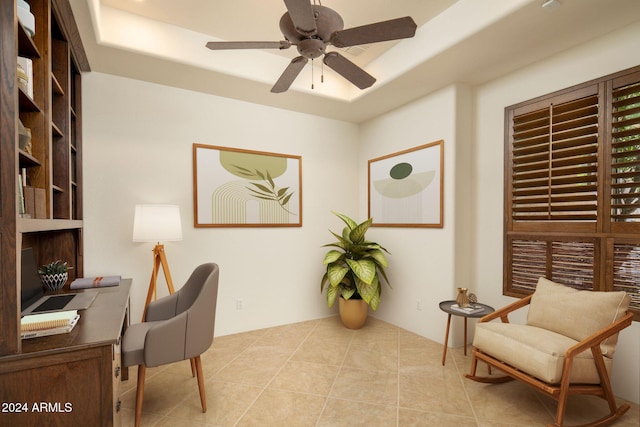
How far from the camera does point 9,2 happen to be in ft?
4.07

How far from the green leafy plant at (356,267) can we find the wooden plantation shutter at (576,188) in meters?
1.27

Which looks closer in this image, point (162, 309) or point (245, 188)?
point (162, 309)

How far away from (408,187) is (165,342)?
9.28ft

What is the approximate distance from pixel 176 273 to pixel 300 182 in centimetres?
174

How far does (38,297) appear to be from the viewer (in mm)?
2162

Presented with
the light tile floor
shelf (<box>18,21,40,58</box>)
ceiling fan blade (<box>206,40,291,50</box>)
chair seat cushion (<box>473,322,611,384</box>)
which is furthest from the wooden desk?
chair seat cushion (<box>473,322,611,384</box>)

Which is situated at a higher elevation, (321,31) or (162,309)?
(321,31)

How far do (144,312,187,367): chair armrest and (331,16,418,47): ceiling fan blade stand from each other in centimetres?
190

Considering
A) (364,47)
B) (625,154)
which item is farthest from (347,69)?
(625,154)

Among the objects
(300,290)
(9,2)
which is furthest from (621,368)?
(9,2)

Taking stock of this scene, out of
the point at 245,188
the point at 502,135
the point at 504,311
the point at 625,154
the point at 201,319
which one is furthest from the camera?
the point at 245,188

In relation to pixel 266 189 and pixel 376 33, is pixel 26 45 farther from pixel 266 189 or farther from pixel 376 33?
pixel 266 189

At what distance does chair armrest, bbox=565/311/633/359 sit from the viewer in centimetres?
183

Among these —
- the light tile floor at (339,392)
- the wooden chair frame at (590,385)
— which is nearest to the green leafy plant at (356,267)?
the light tile floor at (339,392)
